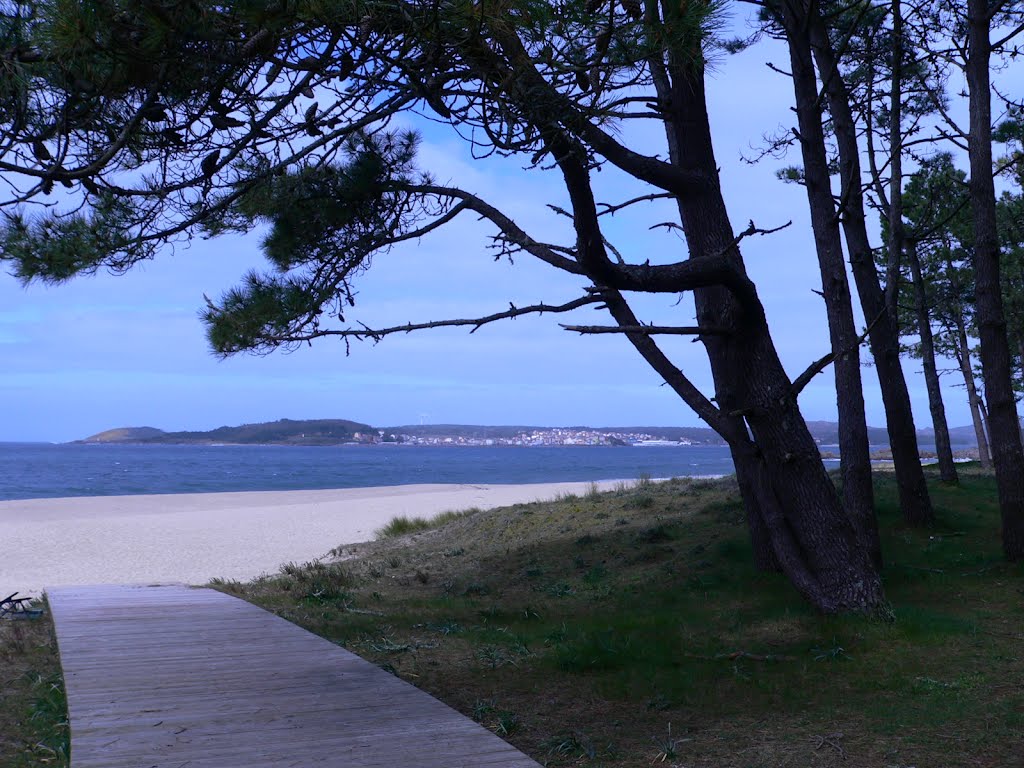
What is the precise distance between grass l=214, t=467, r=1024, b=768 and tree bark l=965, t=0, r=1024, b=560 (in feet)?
2.09

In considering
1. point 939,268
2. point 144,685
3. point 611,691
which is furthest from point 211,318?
point 939,268

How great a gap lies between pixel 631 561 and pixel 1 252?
6658mm

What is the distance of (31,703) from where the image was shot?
5.32 meters

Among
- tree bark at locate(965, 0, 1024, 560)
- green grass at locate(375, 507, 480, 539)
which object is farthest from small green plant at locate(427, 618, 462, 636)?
green grass at locate(375, 507, 480, 539)

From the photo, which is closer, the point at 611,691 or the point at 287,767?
the point at 287,767

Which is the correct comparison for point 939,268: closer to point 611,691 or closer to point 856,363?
point 856,363

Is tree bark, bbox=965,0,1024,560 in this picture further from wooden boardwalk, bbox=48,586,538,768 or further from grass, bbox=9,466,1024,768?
wooden boardwalk, bbox=48,586,538,768

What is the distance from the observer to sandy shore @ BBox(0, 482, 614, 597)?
14.6m

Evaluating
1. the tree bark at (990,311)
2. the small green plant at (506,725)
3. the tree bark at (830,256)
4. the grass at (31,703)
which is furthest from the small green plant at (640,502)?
the small green plant at (506,725)

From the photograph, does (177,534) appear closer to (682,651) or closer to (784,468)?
(682,651)

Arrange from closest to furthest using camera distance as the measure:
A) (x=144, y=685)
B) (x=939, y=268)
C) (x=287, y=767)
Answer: (x=287, y=767) < (x=144, y=685) < (x=939, y=268)

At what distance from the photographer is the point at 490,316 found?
6363 mm

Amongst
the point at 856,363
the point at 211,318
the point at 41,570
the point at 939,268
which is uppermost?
the point at 939,268

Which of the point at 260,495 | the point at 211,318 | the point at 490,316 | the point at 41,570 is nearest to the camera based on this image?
the point at 490,316
